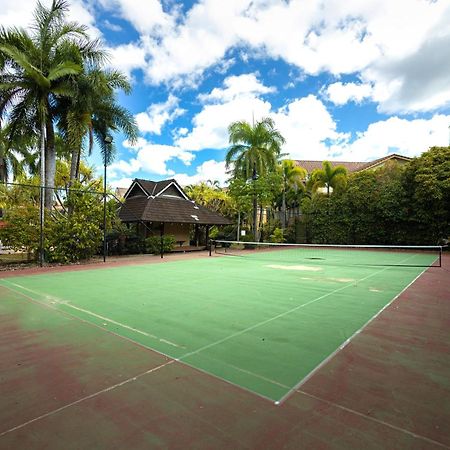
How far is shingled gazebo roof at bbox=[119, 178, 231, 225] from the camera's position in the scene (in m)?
19.6

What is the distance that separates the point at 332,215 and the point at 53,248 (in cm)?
2049

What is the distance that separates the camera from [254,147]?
23.5m

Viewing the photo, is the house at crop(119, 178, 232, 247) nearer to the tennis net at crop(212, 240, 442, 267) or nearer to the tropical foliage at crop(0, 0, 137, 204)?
the tennis net at crop(212, 240, 442, 267)

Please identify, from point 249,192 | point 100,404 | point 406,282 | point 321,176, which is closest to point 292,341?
point 100,404

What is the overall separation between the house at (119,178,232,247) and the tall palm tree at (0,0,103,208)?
6187 millimetres

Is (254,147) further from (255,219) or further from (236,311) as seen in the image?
(236,311)

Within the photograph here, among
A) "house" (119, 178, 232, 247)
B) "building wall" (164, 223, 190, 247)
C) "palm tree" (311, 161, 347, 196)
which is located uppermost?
"palm tree" (311, 161, 347, 196)

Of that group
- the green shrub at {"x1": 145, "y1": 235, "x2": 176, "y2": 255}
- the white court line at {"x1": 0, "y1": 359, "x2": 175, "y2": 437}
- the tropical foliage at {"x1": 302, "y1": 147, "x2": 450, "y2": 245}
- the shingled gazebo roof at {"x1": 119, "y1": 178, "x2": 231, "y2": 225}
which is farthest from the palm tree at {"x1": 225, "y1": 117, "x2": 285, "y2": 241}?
the white court line at {"x1": 0, "y1": 359, "x2": 175, "y2": 437}

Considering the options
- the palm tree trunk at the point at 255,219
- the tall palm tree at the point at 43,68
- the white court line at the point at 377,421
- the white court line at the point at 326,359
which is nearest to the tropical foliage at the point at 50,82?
the tall palm tree at the point at 43,68

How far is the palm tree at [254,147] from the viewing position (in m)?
23.4

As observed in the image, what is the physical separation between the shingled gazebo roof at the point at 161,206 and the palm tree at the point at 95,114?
3834 mm

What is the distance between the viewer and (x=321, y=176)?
27094 mm

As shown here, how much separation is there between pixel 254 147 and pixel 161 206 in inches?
331

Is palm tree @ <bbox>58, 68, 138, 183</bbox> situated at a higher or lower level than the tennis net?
higher
